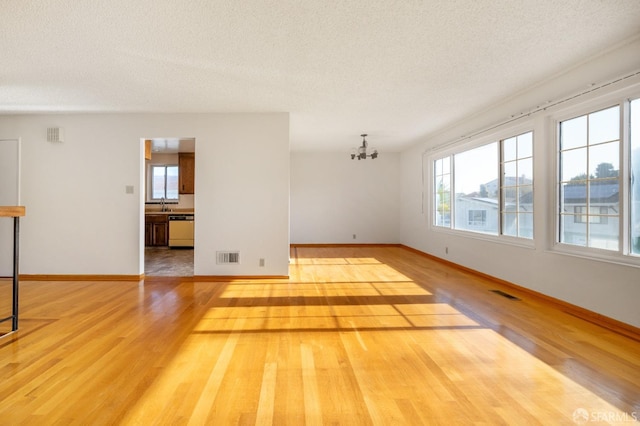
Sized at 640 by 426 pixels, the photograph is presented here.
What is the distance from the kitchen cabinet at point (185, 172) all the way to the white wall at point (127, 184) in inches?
141

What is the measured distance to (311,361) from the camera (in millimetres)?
2336

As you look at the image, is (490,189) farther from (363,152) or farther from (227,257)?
(227,257)

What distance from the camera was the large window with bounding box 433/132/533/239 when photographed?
4.34 m

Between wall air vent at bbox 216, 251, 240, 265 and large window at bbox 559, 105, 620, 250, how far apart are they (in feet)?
13.6

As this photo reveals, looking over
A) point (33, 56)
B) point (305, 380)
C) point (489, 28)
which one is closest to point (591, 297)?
point (489, 28)

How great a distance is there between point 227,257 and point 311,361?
3006 mm

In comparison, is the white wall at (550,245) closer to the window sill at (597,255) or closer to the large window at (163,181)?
the window sill at (597,255)

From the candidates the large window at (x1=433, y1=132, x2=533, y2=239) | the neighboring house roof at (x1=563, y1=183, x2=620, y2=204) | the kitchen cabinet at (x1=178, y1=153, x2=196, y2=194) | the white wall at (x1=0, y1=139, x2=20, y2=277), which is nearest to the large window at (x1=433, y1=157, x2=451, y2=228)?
the large window at (x1=433, y1=132, x2=533, y2=239)

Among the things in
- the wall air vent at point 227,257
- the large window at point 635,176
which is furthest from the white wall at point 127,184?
the large window at point 635,176

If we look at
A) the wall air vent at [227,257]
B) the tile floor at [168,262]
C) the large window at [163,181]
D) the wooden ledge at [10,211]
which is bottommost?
the tile floor at [168,262]

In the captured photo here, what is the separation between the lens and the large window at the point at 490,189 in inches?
171

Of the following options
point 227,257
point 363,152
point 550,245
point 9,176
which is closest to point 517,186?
point 550,245

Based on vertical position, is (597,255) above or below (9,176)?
below

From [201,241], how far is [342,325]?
2.82 metres
